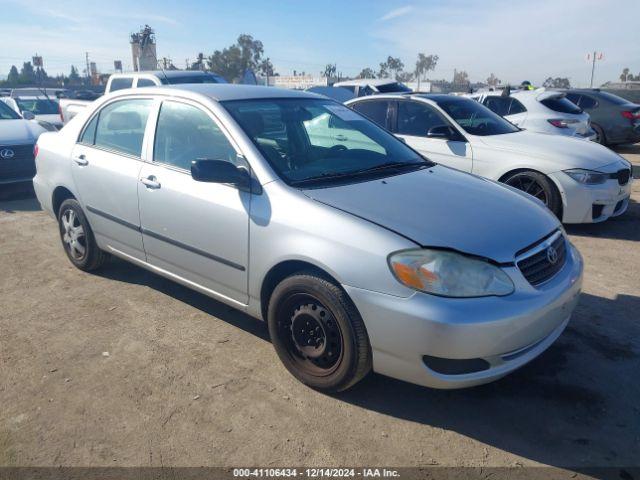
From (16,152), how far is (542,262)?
7.93 m

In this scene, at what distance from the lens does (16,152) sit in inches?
307

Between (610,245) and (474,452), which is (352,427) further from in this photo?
(610,245)

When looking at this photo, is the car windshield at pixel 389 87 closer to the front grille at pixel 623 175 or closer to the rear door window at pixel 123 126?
the front grille at pixel 623 175

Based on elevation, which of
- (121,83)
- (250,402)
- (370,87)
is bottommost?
(250,402)

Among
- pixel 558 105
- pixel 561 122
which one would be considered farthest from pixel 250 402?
pixel 558 105

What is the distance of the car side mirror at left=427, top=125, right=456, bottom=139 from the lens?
6137 millimetres

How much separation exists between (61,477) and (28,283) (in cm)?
275

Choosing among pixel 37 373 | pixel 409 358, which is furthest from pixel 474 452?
pixel 37 373

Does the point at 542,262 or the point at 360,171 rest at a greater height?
the point at 360,171

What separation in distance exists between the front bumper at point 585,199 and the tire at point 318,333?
3.97m

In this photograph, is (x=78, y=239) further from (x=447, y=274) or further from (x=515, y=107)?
(x=515, y=107)

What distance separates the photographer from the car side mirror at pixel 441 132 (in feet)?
20.1

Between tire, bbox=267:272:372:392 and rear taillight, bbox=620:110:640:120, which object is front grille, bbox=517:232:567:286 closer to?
tire, bbox=267:272:372:392

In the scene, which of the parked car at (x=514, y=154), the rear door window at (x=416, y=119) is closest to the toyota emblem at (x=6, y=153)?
the parked car at (x=514, y=154)
